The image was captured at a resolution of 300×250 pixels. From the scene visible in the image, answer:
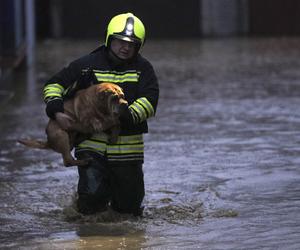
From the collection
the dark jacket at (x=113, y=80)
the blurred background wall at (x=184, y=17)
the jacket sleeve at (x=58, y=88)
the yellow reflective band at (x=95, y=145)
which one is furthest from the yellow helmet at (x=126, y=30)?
the blurred background wall at (x=184, y=17)

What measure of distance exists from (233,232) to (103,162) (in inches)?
41.5

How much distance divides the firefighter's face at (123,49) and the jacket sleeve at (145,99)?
0.17 m

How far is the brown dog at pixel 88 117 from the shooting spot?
680cm

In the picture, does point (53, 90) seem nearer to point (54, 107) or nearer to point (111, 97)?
point (54, 107)

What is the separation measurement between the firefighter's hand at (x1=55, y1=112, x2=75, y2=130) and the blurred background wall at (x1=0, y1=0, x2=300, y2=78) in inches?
1001

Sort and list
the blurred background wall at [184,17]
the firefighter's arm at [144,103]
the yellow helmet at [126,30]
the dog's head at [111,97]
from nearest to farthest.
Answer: the dog's head at [111,97]
the firefighter's arm at [144,103]
the yellow helmet at [126,30]
the blurred background wall at [184,17]

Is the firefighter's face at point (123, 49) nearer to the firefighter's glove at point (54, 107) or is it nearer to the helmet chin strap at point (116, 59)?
the helmet chin strap at point (116, 59)

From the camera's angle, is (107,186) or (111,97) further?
(107,186)

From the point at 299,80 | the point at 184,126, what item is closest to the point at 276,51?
the point at 299,80

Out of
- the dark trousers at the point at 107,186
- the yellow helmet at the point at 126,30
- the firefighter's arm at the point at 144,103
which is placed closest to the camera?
the firefighter's arm at the point at 144,103

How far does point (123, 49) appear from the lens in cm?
704

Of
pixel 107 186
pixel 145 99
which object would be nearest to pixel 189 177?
pixel 107 186

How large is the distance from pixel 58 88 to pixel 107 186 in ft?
2.56

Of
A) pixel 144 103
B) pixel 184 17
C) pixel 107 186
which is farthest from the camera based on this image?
pixel 184 17
